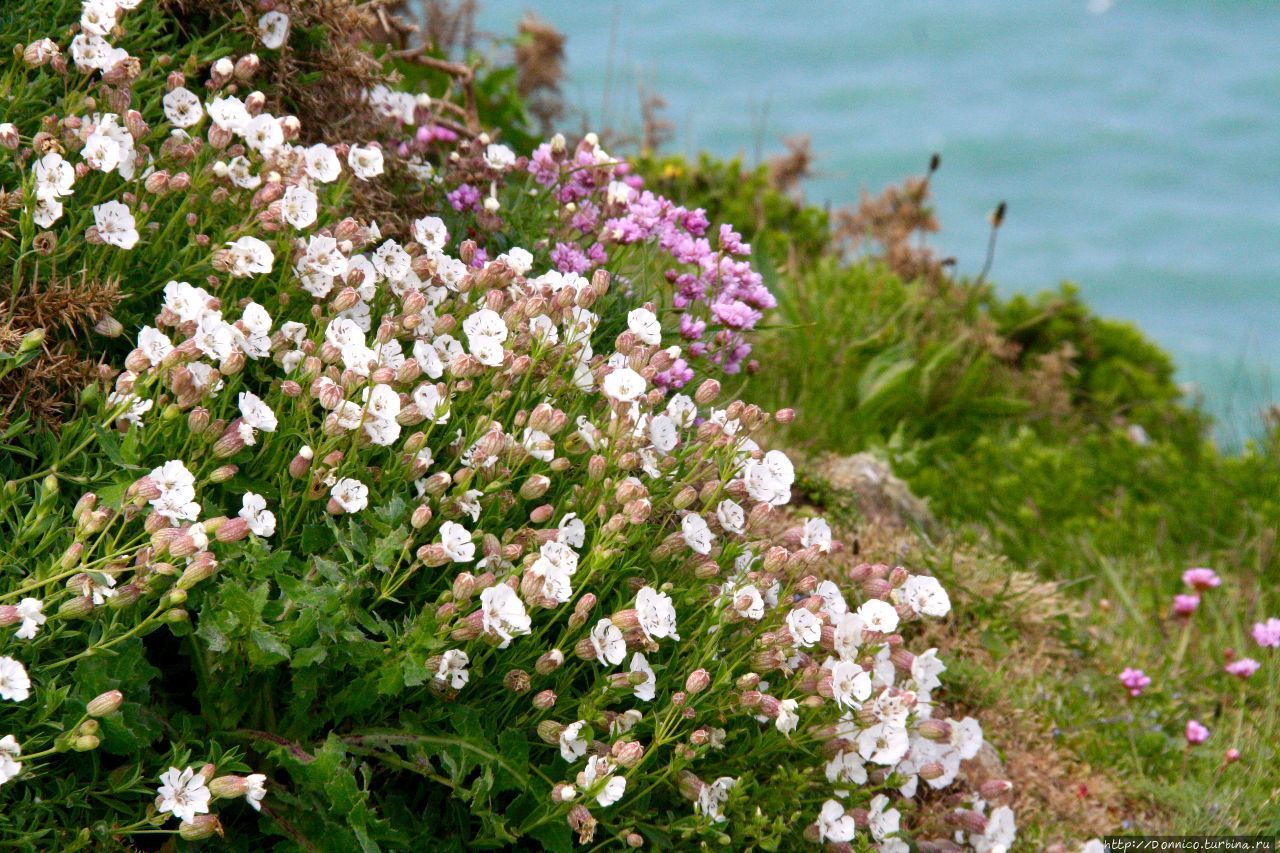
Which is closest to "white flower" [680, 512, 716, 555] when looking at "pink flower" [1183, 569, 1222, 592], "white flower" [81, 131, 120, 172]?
"white flower" [81, 131, 120, 172]

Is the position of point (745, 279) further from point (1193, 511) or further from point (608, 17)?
point (608, 17)

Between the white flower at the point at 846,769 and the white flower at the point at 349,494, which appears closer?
the white flower at the point at 349,494

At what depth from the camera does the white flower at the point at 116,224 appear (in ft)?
8.09

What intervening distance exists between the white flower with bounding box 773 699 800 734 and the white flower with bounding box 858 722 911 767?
19 centimetres

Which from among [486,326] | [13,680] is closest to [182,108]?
[486,326]

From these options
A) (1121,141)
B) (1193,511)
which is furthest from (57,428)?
(1121,141)

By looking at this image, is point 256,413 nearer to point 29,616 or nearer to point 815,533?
point 29,616

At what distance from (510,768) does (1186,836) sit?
1.99 metres

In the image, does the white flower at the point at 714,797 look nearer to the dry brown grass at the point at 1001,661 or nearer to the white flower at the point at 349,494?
the dry brown grass at the point at 1001,661

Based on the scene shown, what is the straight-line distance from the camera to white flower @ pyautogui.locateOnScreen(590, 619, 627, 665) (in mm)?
2236

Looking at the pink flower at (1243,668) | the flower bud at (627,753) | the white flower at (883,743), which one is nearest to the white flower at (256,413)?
the flower bud at (627,753)

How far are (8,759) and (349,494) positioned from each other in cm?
69

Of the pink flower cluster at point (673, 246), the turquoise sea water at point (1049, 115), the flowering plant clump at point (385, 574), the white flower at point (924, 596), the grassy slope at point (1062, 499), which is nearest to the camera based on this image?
the flowering plant clump at point (385, 574)

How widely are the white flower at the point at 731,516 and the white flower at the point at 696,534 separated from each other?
12cm
